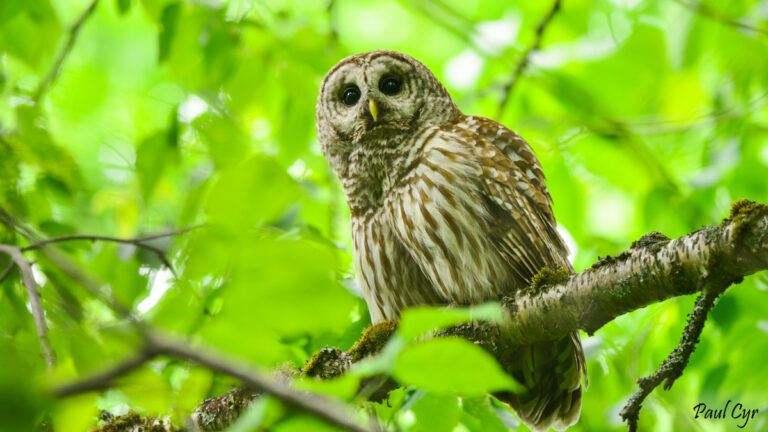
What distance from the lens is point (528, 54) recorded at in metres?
4.21

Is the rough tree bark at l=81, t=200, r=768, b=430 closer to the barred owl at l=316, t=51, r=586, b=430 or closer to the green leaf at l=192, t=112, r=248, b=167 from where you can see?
the barred owl at l=316, t=51, r=586, b=430

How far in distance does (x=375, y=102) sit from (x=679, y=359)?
84.8 inches

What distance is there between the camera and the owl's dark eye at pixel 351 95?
3.85m

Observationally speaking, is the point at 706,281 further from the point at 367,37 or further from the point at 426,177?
the point at 367,37

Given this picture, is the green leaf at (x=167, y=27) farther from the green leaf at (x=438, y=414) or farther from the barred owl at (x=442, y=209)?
the green leaf at (x=438, y=414)

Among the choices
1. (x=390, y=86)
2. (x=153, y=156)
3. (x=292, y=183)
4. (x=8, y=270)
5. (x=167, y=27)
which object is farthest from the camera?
(x=390, y=86)

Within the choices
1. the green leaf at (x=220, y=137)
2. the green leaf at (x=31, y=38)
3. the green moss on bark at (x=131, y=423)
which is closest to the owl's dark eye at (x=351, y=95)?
the green leaf at (x=220, y=137)

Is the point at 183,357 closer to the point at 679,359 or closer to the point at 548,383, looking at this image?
the point at 679,359

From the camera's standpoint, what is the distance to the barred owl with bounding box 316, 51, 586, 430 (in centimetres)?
297

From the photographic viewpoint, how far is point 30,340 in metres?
2.26

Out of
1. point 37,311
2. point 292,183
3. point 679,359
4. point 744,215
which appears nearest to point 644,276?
point 679,359

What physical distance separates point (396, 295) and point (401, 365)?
2.35m

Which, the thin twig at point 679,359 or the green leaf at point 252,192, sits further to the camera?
the thin twig at point 679,359

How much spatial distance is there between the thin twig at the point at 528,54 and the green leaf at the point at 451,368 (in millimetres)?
3534
